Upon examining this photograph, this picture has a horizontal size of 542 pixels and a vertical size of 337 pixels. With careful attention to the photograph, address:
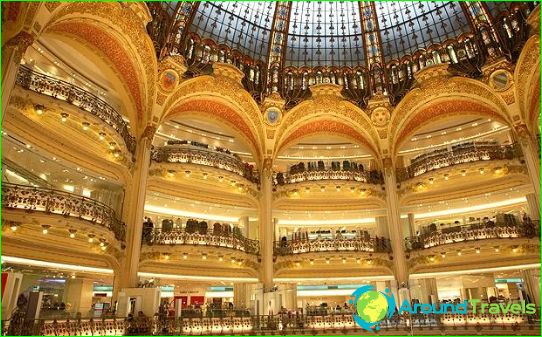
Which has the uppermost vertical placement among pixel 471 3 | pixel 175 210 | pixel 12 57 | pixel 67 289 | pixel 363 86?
pixel 471 3

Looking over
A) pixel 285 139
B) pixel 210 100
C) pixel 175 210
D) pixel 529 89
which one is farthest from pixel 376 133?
pixel 175 210

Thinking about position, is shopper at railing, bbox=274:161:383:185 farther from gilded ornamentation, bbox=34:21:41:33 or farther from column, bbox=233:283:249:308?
gilded ornamentation, bbox=34:21:41:33

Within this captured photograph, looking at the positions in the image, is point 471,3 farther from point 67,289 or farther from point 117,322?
point 67,289

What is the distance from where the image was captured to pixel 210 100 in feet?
77.7

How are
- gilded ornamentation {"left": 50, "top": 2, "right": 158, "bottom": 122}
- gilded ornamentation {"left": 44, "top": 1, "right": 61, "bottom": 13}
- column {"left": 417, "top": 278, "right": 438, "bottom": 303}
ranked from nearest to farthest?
1. gilded ornamentation {"left": 44, "top": 1, "right": 61, "bottom": 13}
2. gilded ornamentation {"left": 50, "top": 2, "right": 158, "bottom": 122}
3. column {"left": 417, "top": 278, "right": 438, "bottom": 303}

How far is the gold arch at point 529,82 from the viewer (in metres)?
19.7

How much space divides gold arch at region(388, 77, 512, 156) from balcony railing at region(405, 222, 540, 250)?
5865 mm

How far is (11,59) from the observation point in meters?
13.2

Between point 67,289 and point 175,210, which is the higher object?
point 175,210

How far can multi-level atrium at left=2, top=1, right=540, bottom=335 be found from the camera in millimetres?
16391

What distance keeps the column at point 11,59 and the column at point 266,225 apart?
14.5 meters

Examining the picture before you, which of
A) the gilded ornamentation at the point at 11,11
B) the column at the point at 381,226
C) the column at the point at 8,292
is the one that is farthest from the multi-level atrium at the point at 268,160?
the column at the point at 8,292

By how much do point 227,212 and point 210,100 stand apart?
7.57m

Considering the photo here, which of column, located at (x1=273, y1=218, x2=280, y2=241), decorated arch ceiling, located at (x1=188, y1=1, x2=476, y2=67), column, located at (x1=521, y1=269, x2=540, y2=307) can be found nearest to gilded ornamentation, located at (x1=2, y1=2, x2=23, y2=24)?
decorated arch ceiling, located at (x1=188, y1=1, x2=476, y2=67)
